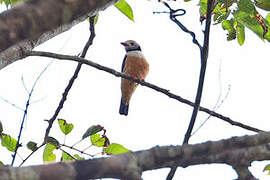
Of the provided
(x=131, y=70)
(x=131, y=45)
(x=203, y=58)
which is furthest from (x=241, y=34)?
(x=131, y=45)

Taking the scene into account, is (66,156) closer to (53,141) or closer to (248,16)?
(53,141)

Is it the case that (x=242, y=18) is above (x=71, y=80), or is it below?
below

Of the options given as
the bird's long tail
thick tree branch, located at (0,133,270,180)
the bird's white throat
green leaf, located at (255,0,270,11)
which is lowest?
thick tree branch, located at (0,133,270,180)

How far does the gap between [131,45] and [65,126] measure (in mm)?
5633

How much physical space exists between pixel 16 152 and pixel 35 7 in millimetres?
1981

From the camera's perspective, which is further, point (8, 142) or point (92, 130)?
point (92, 130)

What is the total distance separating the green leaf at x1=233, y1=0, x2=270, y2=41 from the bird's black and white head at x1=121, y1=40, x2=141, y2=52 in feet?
20.3

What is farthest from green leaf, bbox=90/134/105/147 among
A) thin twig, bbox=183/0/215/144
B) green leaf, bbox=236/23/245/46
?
green leaf, bbox=236/23/245/46

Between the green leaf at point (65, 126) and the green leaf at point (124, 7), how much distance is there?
94 centimetres

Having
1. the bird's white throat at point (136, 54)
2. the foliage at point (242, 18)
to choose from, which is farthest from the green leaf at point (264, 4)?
the bird's white throat at point (136, 54)

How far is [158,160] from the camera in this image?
1643 mm

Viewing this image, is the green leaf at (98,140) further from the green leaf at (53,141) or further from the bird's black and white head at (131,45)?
the bird's black and white head at (131,45)

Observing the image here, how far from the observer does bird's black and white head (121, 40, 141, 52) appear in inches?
348

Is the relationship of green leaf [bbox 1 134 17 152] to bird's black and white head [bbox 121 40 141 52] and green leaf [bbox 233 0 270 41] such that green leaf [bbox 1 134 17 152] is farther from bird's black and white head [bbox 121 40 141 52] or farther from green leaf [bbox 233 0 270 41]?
bird's black and white head [bbox 121 40 141 52]
